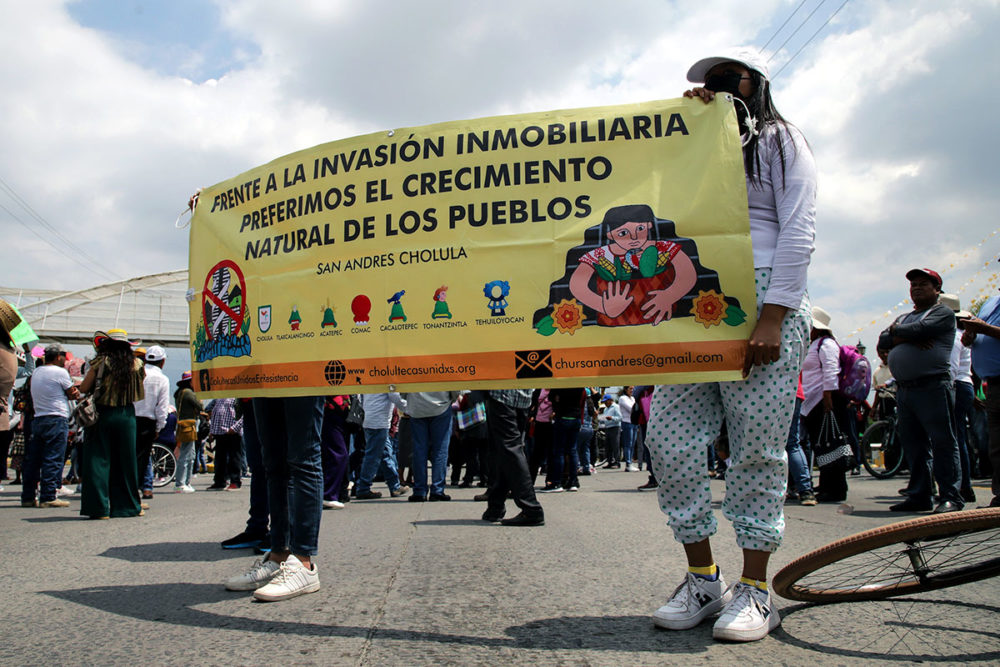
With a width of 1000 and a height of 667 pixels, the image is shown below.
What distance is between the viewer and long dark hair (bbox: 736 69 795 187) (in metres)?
2.85

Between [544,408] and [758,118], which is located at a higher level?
[758,118]

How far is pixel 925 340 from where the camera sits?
19.9 feet

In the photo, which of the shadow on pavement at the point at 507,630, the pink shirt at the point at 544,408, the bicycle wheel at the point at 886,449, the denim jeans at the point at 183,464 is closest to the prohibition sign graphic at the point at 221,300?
the shadow on pavement at the point at 507,630

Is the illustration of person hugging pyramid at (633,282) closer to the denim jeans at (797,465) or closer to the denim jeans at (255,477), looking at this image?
the denim jeans at (255,477)

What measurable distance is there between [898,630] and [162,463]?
12.3 m

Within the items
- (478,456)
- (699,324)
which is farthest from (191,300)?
(478,456)

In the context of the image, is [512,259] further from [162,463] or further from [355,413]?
[162,463]

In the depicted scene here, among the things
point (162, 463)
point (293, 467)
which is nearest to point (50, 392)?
point (162, 463)

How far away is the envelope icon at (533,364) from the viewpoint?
113 inches

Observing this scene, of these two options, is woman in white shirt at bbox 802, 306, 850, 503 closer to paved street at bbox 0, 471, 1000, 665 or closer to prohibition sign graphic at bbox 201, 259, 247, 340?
paved street at bbox 0, 471, 1000, 665

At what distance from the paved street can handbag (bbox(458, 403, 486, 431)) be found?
4.58 meters

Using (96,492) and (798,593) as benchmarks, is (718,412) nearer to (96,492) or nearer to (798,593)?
(798,593)

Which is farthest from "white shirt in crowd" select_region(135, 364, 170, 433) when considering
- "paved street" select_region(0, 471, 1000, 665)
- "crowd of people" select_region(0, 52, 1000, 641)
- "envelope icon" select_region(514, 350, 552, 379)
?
"envelope icon" select_region(514, 350, 552, 379)

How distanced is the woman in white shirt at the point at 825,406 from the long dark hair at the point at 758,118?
15.9ft
